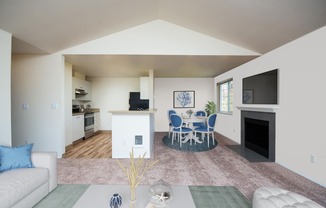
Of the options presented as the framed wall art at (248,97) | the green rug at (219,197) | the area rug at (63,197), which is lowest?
the green rug at (219,197)

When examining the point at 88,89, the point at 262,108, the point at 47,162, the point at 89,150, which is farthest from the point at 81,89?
the point at 262,108

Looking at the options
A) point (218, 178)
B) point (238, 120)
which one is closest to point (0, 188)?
point (218, 178)

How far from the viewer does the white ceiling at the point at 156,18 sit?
2240mm

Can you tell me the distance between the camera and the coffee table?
130 cm

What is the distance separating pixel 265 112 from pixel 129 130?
9.87 ft

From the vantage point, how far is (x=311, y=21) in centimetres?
229

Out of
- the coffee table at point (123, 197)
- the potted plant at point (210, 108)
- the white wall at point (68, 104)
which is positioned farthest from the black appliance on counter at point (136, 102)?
the coffee table at point (123, 197)

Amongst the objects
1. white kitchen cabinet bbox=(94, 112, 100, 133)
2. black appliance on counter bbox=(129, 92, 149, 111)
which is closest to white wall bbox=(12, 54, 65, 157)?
white kitchen cabinet bbox=(94, 112, 100, 133)

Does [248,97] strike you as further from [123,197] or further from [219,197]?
[123,197]

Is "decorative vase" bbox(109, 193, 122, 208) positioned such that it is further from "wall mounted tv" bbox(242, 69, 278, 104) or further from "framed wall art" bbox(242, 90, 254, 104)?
"framed wall art" bbox(242, 90, 254, 104)

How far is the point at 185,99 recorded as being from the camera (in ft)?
22.5

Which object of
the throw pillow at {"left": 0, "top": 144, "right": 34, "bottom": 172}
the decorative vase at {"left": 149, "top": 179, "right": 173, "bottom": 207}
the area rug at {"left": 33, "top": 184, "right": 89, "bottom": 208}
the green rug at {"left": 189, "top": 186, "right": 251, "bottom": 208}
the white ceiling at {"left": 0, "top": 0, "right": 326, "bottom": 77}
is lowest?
the green rug at {"left": 189, "top": 186, "right": 251, "bottom": 208}

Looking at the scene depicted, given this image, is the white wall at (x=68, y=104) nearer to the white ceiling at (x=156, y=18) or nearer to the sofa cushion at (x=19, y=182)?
the white ceiling at (x=156, y=18)

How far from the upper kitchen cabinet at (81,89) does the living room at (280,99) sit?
4.58ft
